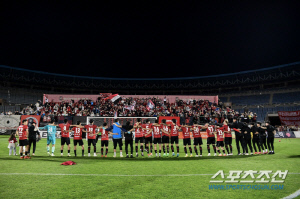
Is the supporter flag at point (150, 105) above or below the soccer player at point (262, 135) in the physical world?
above

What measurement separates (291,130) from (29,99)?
5792 centimetres

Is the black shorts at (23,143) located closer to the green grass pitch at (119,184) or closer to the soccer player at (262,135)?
the green grass pitch at (119,184)

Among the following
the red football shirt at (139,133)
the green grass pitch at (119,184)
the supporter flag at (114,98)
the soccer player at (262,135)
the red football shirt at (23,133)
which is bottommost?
the green grass pitch at (119,184)

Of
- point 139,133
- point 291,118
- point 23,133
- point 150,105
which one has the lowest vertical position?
point 139,133

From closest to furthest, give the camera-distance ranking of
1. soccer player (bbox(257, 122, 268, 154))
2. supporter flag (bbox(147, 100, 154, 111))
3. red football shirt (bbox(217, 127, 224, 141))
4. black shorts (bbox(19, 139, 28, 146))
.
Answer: black shorts (bbox(19, 139, 28, 146))
red football shirt (bbox(217, 127, 224, 141))
soccer player (bbox(257, 122, 268, 154))
supporter flag (bbox(147, 100, 154, 111))

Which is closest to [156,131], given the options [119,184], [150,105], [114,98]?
[119,184]

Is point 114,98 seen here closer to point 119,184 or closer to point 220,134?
point 220,134

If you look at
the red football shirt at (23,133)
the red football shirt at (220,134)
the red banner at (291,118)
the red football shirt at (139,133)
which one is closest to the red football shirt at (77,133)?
the red football shirt at (23,133)

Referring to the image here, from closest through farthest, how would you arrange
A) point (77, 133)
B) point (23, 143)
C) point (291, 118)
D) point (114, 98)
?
1. point (23, 143)
2. point (77, 133)
3. point (291, 118)
4. point (114, 98)

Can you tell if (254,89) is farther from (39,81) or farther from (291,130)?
(39,81)

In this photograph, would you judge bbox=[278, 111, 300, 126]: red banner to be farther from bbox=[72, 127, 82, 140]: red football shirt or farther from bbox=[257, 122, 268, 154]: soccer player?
bbox=[72, 127, 82, 140]: red football shirt

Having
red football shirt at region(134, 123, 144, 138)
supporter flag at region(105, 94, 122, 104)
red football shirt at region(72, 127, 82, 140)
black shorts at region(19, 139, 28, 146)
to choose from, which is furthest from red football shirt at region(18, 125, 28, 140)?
supporter flag at region(105, 94, 122, 104)

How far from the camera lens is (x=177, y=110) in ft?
131

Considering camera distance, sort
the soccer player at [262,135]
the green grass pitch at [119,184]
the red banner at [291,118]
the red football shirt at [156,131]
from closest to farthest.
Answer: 1. the green grass pitch at [119,184]
2. the red football shirt at [156,131]
3. the soccer player at [262,135]
4. the red banner at [291,118]
